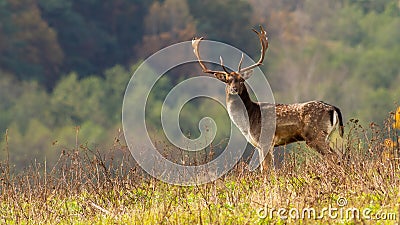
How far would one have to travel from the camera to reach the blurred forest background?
1622 inches

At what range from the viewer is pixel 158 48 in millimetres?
45844

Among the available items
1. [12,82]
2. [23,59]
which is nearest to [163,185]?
[12,82]

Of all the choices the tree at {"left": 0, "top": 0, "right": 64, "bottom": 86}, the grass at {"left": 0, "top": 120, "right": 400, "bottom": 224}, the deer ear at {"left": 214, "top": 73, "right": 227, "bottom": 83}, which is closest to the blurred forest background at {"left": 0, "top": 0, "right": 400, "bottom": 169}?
the tree at {"left": 0, "top": 0, "right": 64, "bottom": 86}

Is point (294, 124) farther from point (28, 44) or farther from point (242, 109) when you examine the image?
point (28, 44)

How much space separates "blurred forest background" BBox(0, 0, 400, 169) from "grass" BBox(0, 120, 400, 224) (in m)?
29.3

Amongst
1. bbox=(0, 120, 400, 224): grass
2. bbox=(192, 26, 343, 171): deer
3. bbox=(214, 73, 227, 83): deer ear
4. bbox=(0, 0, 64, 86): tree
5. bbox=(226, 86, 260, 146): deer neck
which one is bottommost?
bbox=(0, 120, 400, 224): grass

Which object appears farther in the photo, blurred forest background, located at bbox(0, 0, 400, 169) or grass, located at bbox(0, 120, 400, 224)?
blurred forest background, located at bbox(0, 0, 400, 169)

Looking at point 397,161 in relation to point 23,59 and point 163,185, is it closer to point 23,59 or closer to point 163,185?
point 163,185

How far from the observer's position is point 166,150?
29.5 ft

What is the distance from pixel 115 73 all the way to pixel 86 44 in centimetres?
413

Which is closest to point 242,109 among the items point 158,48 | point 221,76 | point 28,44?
point 221,76

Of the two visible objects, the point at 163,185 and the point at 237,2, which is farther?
the point at 237,2

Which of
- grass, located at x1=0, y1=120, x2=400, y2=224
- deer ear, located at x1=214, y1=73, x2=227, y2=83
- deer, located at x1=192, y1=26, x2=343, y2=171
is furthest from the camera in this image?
deer ear, located at x1=214, y1=73, x2=227, y2=83

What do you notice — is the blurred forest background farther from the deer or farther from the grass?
the grass
